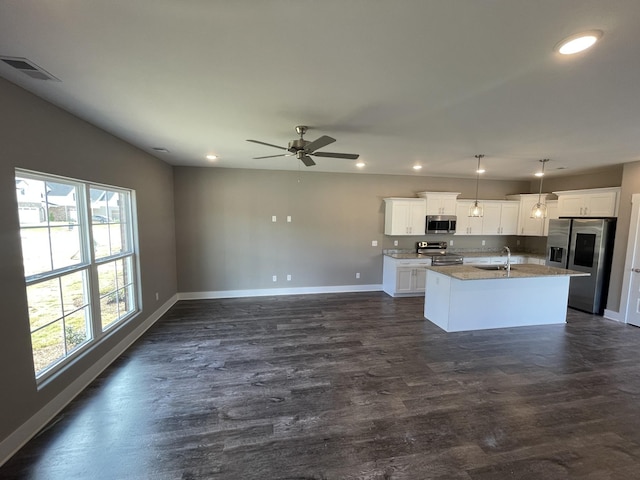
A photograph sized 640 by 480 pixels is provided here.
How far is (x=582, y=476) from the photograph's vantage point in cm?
185

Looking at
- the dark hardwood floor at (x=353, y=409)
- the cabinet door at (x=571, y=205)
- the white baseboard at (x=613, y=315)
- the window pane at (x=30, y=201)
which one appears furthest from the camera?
the cabinet door at (x=571, y=205)

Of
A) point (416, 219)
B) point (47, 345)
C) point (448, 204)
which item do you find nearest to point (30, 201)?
point (47, 345)

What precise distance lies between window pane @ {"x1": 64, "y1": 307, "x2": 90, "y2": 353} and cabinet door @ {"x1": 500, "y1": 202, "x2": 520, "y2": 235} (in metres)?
7.87

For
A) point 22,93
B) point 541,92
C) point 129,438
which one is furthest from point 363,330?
point 22,93

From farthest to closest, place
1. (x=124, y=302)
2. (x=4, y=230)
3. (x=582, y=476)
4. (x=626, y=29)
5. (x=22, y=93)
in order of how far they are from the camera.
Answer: (x=124, y=302) < (x=22, y=93) < (x=4, y=230) < (x=582, y=476) < (x=626, y=29)

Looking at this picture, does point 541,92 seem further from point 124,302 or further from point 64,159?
point 124,302

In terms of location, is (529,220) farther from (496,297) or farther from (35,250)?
(35,250)

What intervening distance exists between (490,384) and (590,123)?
9.27 feet

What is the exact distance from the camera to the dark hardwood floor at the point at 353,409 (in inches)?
75.9

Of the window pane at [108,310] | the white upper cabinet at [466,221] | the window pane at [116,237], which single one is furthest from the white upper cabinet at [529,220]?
the window pane at [108,310]

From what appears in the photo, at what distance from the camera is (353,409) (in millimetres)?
2496

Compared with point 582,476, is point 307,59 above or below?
above

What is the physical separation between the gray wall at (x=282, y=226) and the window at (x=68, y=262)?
1863 mm

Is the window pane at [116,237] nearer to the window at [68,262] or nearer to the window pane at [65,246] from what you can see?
the window at [68,262]
